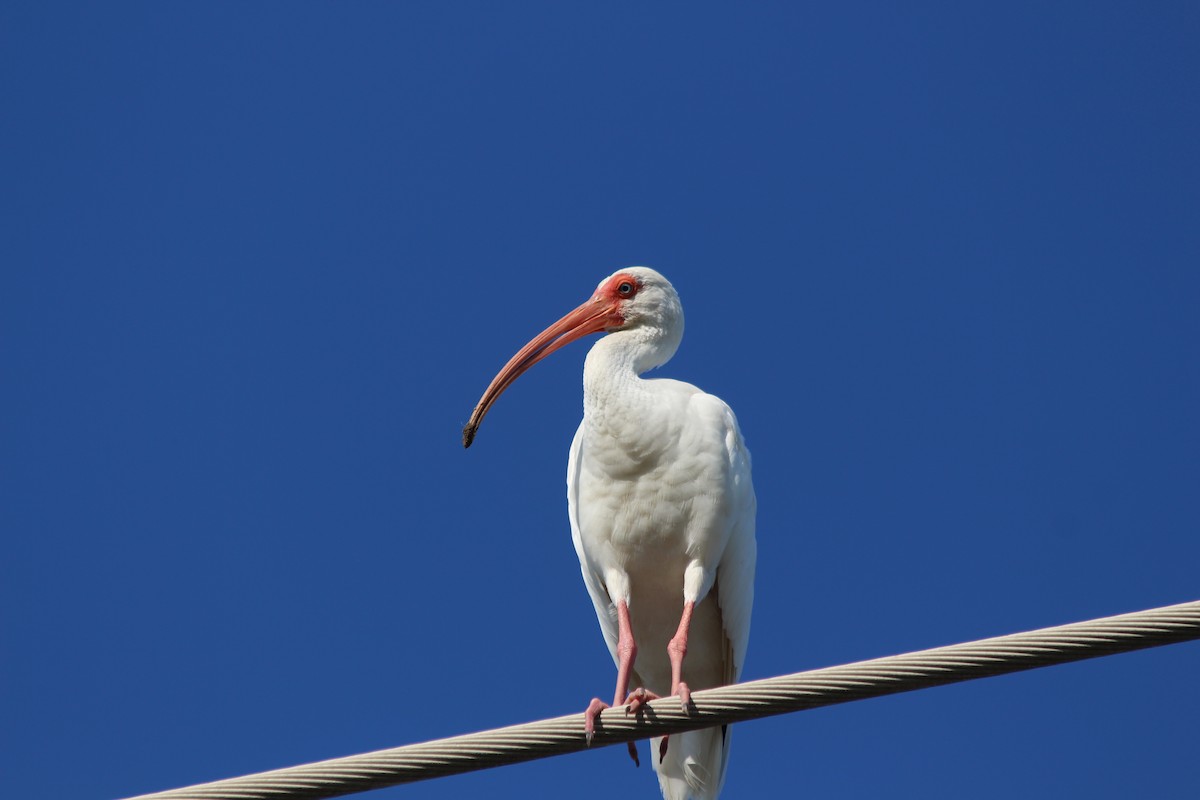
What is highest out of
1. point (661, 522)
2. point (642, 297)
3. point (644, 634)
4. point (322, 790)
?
point (642, 297)

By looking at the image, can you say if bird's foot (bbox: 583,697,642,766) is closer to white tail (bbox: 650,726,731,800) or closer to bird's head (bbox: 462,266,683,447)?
white tail (bbox: 650,726,731,800)

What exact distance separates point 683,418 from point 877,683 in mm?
3957

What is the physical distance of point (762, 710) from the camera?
5.76m

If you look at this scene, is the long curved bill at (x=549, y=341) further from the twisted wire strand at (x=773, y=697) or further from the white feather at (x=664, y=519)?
the twisted wire strand at (x=773, y=697)

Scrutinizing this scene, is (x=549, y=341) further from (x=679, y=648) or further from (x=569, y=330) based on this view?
(x=679, y=648)

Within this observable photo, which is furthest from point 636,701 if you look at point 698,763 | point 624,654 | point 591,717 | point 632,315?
point 632,315

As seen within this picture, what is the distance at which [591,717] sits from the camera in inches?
265

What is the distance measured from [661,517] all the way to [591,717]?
8.43 feet

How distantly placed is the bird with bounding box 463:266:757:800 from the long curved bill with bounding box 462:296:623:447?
0.02 m

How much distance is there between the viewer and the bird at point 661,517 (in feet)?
30.1

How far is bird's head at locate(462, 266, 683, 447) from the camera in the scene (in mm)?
10242

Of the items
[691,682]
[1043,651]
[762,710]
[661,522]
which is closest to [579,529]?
[661,522]

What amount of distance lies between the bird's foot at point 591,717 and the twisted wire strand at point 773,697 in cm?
4

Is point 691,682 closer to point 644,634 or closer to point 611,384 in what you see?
point 644,634
